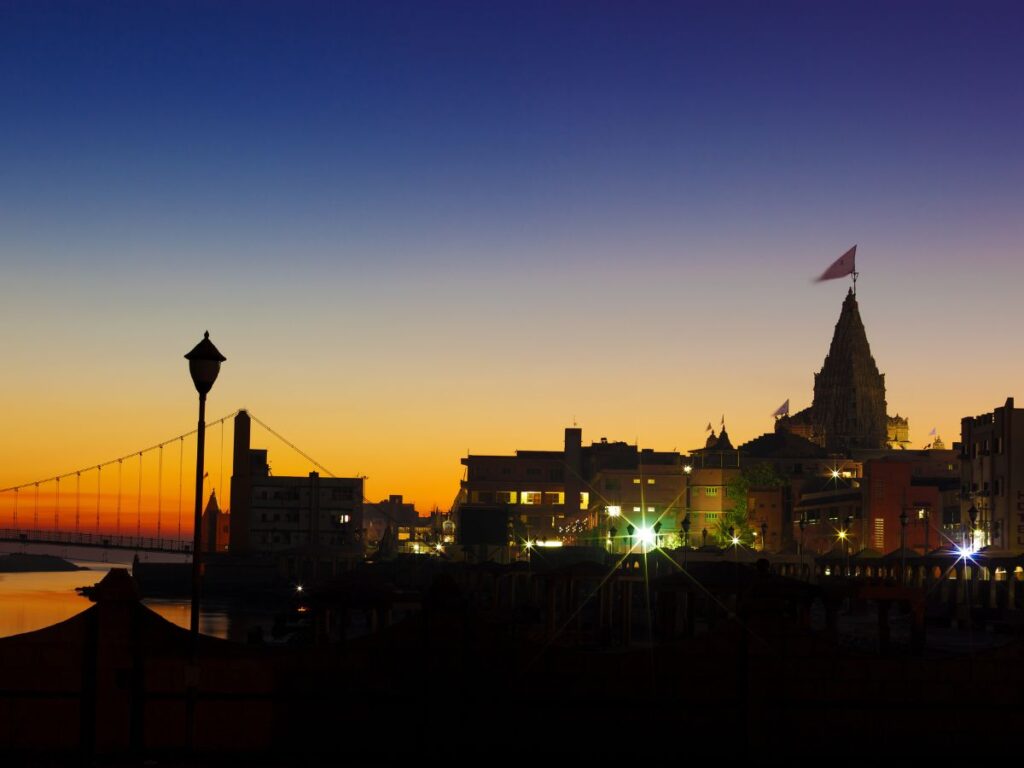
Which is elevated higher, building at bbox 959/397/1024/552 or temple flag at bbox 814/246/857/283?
temple flag at bbox 814/246/857/283

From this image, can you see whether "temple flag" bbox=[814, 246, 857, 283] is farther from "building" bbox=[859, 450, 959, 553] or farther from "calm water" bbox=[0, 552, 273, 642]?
"calm water" bbox=[0, 552, 273, 642]

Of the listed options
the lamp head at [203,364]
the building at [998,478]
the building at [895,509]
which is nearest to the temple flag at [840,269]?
the building at [895,509]

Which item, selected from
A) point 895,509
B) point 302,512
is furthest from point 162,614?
point 895,509

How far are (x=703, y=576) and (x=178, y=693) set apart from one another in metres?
36.1

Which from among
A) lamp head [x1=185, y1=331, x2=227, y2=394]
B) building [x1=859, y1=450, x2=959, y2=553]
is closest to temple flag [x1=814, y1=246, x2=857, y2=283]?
building [x1=859, y1=450, x2=959, y2=553]

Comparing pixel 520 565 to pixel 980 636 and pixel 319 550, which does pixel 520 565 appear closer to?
pixel 980 636

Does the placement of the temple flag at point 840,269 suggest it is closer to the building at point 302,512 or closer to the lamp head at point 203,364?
the building at point 302,512

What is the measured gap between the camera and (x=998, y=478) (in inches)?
4424

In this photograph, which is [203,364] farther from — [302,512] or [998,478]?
[302,512]

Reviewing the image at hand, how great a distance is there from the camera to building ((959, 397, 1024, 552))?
109m

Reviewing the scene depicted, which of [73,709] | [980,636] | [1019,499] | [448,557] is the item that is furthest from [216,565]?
[73,709]

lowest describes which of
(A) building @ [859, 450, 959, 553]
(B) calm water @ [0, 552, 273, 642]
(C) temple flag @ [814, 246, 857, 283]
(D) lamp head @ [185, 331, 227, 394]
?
(B) calm water @ [0, 552, 273, 642]

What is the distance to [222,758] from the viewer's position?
59.9 ft

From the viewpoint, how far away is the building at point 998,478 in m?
109
